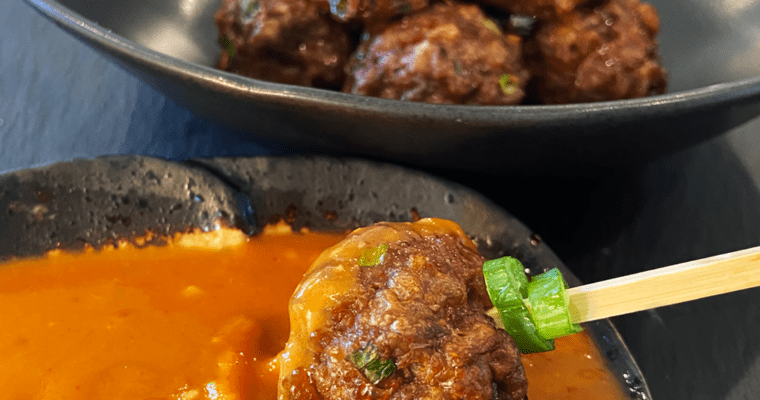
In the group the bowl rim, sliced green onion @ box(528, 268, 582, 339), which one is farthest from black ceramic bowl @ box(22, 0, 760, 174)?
sliced green onion @ box(528, 268, 582, 339)

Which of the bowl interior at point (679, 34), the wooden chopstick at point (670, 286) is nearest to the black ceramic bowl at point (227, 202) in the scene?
the wooden chopstick at point (670, 286)

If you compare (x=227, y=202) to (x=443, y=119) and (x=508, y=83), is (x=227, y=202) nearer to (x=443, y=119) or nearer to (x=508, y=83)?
(x=443, y=119)

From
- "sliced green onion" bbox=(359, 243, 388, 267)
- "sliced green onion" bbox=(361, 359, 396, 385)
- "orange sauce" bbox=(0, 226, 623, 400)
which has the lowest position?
"orange sauce" bbox=(0, 226, 623, 400)

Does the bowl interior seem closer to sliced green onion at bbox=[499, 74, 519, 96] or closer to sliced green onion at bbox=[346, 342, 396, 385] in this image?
sliced green onion at bbox=[499, 74, 519, 96]

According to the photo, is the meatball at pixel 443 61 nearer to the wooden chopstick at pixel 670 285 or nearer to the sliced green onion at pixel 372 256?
the sliced green onion at pixel 372 256

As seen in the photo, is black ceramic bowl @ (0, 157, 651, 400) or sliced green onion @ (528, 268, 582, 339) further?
black ceramic bowl @ (0, 157, 651, 400)

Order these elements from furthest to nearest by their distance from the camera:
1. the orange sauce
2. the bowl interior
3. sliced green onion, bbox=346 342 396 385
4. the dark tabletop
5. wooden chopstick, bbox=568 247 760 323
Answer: the bowl interior
the dark tabletop
the orange sauce
wooden chopstick, bbox=568 247 760 323
sliced green onion, bbox=346 342 396 385

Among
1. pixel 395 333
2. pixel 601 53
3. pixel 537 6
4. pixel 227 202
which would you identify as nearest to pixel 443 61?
pixel 537 6
